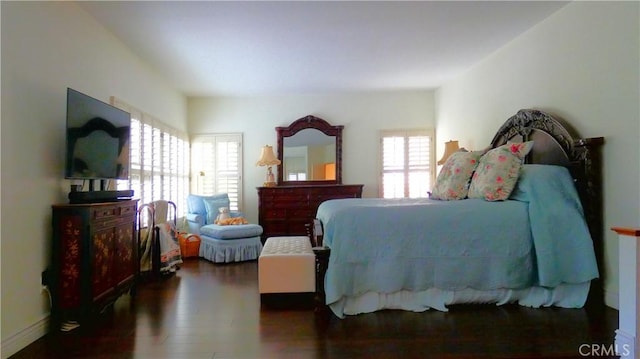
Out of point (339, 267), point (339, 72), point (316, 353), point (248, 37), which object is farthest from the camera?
point (339, 72)

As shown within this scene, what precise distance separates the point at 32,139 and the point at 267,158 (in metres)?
3.60

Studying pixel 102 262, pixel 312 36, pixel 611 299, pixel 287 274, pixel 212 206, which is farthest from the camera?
pixel 212 206

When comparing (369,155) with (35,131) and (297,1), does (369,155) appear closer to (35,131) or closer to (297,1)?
(297,1)

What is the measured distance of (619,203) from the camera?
2.63m

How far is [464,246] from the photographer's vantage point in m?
2.70

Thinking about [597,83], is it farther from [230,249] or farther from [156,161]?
[156,161]

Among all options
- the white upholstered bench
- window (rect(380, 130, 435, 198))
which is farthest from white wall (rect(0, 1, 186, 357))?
window (rect(380, 130, 435, 198))

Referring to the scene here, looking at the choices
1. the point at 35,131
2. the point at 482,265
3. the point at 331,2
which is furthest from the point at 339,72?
the point at 35,131

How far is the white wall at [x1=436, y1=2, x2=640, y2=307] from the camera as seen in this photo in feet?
8.28

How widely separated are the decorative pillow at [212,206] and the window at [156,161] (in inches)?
18.2

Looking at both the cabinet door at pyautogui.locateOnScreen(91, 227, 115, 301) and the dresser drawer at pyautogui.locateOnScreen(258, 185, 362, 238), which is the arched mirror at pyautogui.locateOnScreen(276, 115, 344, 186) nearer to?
the dresser drawer at pyautogui.locateOnScreen(258, 185, 362, 238)

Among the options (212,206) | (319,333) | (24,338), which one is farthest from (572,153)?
(212,206)

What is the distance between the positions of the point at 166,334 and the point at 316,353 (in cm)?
107

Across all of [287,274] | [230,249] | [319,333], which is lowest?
[319,333]
